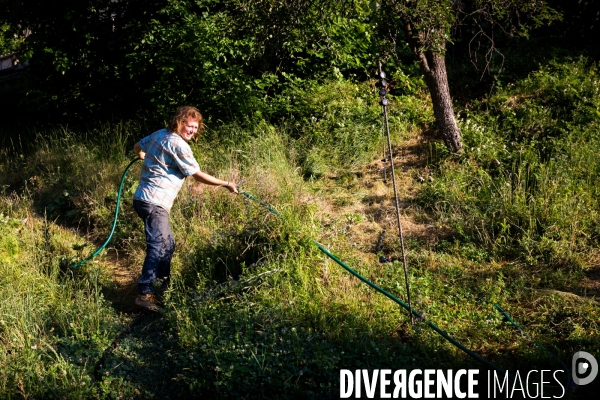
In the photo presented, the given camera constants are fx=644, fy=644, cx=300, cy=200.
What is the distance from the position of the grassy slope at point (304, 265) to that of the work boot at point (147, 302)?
0.10m

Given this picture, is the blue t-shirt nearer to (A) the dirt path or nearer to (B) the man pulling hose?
(B) the man pulling hose

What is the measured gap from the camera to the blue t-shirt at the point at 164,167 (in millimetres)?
5602

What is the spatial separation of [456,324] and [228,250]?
215 centimetres

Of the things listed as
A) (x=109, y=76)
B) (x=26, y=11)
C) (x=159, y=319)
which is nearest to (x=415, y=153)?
(x=159, y=319)

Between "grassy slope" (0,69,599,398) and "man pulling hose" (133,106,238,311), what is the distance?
0.25 meters

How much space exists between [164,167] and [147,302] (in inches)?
46.7

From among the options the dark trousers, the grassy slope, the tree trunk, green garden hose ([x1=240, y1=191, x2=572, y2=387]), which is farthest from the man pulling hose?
the tree trunk

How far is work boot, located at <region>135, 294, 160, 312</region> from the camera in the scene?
18.2 ft

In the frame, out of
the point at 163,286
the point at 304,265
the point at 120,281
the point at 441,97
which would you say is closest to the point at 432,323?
the point at 304,265

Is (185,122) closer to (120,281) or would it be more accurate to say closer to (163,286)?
(163,286)

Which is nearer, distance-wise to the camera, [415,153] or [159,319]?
[159,319]

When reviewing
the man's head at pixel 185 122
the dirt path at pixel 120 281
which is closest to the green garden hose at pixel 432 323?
the man's head at pixel 185 122

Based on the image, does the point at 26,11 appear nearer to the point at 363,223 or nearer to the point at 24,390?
the point at 363,223

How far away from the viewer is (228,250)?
5.98m
